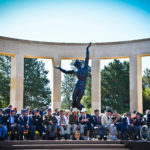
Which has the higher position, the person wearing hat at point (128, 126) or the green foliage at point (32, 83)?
the green foliage at point (32, 83)

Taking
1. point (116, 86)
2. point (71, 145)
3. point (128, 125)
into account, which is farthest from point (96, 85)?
point (116, 86)

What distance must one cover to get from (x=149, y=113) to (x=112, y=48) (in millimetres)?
9080

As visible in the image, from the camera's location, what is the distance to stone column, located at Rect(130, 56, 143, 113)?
22.5 m

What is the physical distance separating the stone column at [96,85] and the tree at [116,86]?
19.0 meters

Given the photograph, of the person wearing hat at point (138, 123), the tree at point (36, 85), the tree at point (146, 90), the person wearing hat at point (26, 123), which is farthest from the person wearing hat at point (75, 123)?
the tree at point (146, 90)

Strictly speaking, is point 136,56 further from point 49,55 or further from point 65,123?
point 65,123

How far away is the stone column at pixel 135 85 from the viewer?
22531mm

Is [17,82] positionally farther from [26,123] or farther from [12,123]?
[12,123]

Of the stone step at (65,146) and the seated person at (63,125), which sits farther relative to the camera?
the seated person at (63,125)

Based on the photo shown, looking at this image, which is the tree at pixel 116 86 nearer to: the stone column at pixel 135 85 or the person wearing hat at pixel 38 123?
the stone column at pixel 135 85

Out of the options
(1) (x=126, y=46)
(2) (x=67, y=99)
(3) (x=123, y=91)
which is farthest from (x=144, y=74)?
(1) (x=126, y=46)

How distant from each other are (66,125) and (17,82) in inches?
352

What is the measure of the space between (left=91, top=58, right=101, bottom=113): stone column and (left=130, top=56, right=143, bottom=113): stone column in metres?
2.38

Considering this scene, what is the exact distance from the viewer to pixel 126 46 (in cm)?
2341
